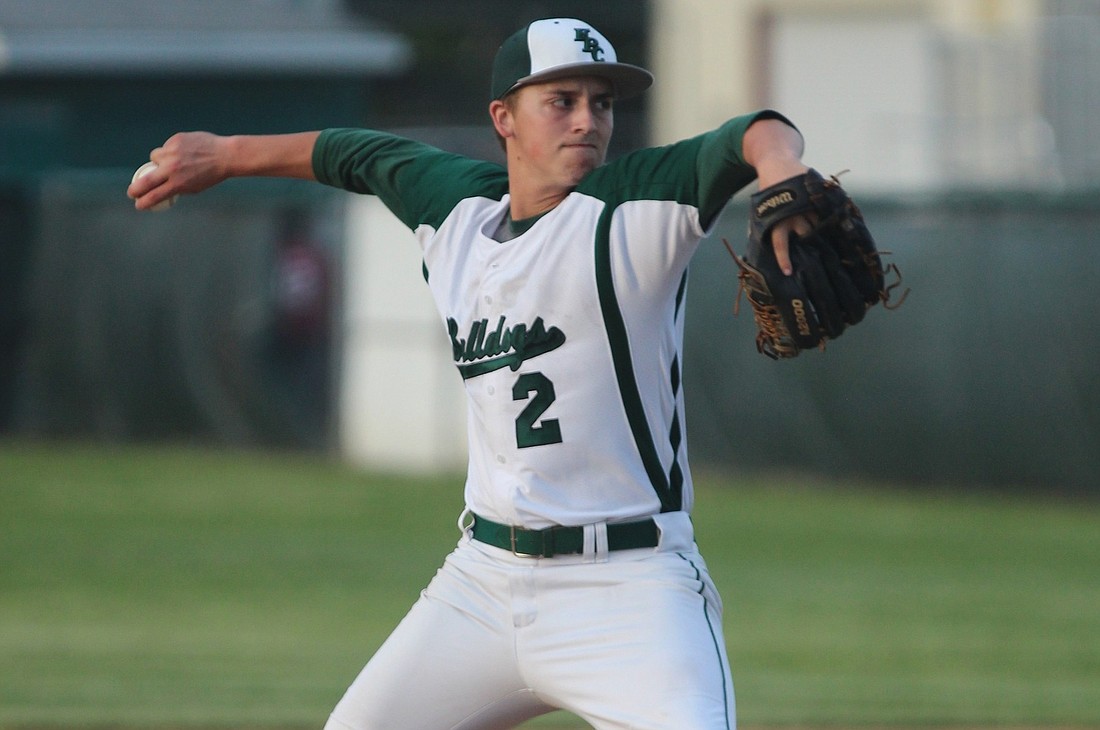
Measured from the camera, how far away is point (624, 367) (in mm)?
3645

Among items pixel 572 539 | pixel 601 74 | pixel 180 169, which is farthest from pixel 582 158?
pixel 180 169

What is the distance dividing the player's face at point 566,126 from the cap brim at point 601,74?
23 millimetres

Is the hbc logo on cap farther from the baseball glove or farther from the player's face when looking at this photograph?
the baseball glove

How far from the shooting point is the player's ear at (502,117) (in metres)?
3.92

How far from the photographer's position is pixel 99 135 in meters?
17.7

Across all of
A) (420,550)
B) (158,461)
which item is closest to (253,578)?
(420,550)

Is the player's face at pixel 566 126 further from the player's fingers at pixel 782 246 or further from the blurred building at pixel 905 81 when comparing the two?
the blurred building at pixel 905 81

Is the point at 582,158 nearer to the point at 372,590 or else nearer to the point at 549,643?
the point at 549,643

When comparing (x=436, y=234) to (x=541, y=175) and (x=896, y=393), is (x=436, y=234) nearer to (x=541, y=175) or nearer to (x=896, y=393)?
(x=541, y=175)

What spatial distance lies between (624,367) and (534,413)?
0.22m

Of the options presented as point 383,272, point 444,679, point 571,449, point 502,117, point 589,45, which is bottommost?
point 444,679

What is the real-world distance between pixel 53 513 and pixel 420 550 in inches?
111

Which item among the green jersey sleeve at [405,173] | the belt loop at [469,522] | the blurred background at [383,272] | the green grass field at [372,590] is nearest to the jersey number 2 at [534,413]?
the belt loop at [469,522]

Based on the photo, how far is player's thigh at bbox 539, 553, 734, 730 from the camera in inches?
135
